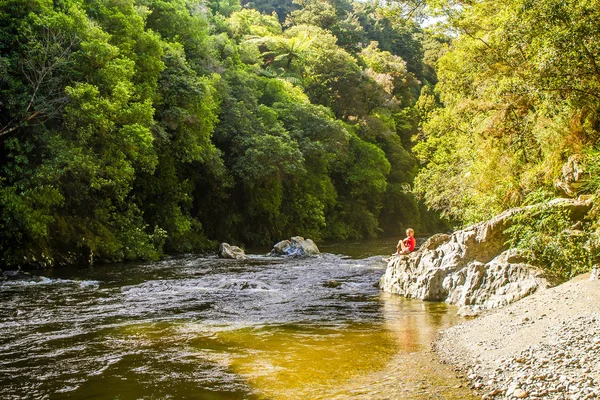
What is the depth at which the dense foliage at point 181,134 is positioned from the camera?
64.7 feet

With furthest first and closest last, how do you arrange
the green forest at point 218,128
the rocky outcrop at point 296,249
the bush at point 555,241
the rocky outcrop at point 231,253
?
1. the rocky outcrop at point 296,249
2. the rocky outcrop at point 231,253
3. the green forest at point 218,128
4. the bush at point 555,241

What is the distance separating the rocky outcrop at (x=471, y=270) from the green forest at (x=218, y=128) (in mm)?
1073

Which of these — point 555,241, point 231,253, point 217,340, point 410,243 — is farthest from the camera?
point 231,253

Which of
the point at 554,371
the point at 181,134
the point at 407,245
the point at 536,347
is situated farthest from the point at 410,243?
the point at 181,134

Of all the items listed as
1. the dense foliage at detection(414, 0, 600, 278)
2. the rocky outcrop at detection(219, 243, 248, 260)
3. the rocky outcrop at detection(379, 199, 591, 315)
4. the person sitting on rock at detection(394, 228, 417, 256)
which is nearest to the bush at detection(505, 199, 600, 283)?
the dense foliage at detection(414, 0, 600, 278)

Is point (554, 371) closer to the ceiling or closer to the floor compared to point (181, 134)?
closer to the floor

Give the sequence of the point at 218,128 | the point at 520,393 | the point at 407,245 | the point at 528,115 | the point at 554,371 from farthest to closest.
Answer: the point at 218,128
the point at 407,245
the point at 528,115
the point at 554,371
the point at 520,393

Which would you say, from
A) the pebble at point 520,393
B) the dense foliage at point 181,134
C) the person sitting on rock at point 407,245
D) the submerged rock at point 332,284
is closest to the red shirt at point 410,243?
the person sitting on rock at point 407,245

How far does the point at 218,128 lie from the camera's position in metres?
31.2

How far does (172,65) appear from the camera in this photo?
26688 mm

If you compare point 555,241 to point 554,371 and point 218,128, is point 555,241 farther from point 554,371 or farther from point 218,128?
point 218,128

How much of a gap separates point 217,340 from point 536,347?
5.18 metres

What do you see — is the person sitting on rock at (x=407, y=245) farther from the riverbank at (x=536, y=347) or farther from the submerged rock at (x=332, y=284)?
the riverbank at (x=536, y=347)

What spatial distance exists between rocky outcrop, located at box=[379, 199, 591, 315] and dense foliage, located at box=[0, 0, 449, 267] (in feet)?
33.7
